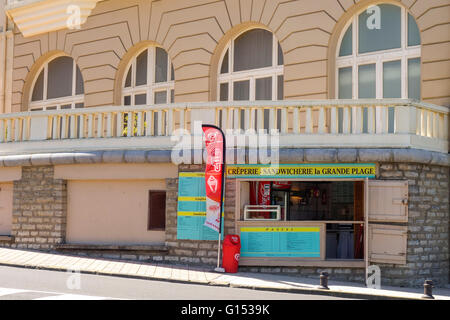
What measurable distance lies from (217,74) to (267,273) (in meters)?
7.83

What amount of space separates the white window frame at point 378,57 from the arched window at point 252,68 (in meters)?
2.02

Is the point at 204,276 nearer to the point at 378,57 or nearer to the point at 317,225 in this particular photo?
the point at 317,225

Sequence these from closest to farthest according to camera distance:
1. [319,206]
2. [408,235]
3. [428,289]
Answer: [428,289] < [408,235] < [319,206]

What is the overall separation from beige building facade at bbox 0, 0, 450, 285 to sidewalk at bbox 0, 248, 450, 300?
0.72 metres

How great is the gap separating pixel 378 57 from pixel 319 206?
451 centimetres

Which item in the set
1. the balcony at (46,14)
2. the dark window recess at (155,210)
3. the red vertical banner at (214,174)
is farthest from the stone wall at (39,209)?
the balcony at (46,14)

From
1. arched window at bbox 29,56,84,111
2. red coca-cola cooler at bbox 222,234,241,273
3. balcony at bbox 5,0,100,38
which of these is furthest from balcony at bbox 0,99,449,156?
balcony at bbox 5,0,100,38

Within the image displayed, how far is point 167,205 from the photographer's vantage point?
1574 cm

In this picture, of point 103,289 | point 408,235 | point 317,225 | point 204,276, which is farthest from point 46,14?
point 408,235

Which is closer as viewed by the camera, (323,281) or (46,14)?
(323,281)

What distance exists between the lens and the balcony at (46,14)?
22578 millimetres

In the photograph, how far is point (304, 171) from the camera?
14648mm

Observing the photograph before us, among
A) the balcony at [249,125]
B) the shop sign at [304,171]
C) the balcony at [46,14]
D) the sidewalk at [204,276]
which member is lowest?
the sidewalk at [204,276]

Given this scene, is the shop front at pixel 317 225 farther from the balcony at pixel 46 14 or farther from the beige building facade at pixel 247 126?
the balcony at pixel 46 14
